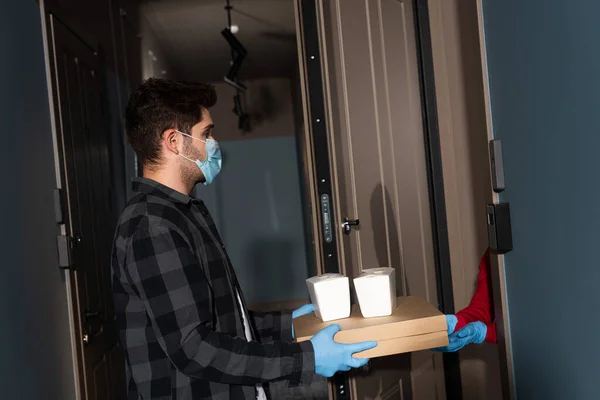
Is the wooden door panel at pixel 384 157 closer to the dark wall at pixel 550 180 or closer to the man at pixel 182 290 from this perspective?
the man at pixel 182 290

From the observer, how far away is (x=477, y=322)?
Answer: 175 centimetres

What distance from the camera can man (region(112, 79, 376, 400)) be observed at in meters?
1.34

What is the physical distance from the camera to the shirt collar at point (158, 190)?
A: 1.53m

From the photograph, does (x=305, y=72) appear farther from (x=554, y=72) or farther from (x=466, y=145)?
(x=554, y=72)

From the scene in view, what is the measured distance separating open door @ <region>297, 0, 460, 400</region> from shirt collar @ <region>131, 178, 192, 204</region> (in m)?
0.78

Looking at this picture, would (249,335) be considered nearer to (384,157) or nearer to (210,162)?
(210,162)

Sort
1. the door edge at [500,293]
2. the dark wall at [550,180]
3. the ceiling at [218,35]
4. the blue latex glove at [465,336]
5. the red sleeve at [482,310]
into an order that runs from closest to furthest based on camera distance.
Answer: the dark wall at [550,180], the door edge at [500,293], the blue latex glove at [465,336], the red sleeve at [482,310], the ceiling at [218,35]

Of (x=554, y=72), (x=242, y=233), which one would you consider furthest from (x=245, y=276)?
(x=554, y=72)

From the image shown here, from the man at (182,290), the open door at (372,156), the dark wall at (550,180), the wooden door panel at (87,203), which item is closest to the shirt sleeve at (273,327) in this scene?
the man at (182,290)

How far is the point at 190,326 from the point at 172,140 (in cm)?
50

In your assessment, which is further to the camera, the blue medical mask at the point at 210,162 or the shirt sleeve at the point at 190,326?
the blue medical mask at the point at 210,162

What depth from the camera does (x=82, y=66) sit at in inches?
108

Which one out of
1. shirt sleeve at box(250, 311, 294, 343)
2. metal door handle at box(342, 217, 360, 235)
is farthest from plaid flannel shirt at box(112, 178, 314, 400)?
metal door handle at box(342, 217, 360, 235)

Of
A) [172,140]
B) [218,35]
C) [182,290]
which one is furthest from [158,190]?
[218,35]
